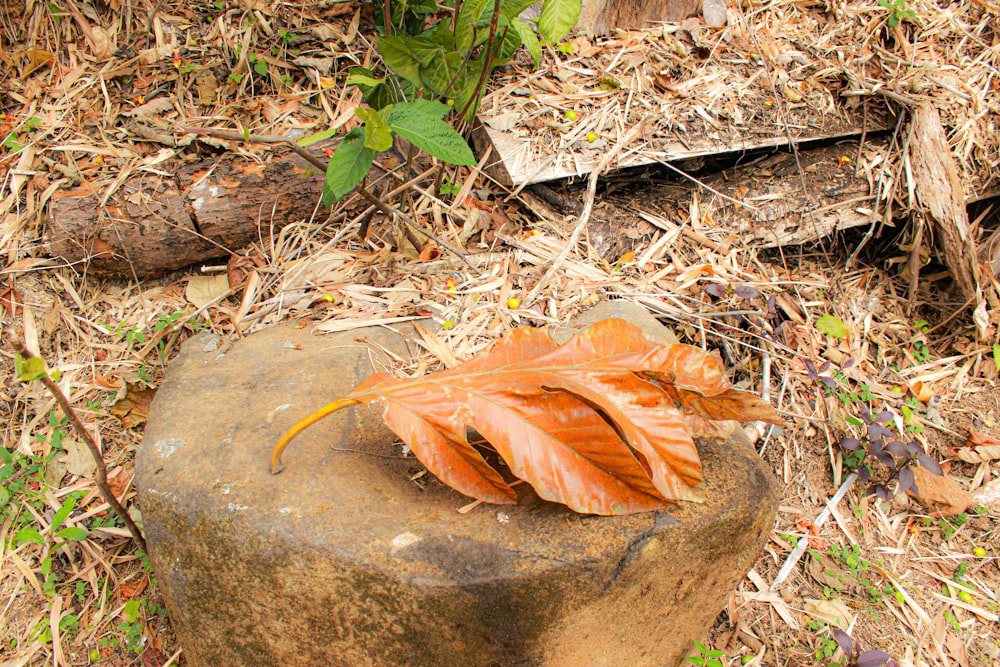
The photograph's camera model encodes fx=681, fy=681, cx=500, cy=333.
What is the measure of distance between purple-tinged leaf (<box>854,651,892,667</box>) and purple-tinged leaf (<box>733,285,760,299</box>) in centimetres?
110

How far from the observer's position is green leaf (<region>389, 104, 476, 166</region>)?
175 centimetres

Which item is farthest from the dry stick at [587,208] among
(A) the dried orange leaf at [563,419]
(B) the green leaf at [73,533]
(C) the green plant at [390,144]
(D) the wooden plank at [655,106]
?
(B) the green leaf at [73,533]

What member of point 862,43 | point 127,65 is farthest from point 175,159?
point 862,43

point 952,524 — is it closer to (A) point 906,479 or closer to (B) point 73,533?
(A) point 906,479

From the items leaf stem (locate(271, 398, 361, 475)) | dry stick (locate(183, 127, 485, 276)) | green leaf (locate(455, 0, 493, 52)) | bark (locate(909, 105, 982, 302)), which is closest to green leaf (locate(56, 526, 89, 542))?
leaf stem (locate(271, 398, 361, 475))

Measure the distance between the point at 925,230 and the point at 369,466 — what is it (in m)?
2.34

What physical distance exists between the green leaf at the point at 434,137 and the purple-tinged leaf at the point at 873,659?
1.64m

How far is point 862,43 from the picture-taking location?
2.76 m

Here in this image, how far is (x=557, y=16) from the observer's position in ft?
6.83

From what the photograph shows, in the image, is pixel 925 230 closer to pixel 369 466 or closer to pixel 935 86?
pixel 935 86

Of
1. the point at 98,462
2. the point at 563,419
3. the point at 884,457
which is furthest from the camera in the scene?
the point at 884,457

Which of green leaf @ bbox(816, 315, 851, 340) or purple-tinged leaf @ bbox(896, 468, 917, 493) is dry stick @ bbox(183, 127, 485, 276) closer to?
Result: green leaf @ bbox(816, 315, 851, 340)

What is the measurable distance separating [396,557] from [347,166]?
1.00 meters

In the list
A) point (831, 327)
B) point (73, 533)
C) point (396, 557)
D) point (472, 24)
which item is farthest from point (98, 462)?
point (831, 327)
